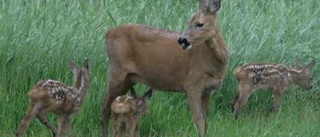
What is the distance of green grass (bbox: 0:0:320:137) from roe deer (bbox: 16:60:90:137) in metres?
0.57

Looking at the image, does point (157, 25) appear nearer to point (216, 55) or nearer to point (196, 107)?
point (216, 55)

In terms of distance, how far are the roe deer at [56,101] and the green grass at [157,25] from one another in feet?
1.87

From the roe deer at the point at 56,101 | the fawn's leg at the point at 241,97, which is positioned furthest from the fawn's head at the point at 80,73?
the fawn's leg at the point at 241,97

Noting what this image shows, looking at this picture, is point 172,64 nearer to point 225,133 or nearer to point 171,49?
point 171,49

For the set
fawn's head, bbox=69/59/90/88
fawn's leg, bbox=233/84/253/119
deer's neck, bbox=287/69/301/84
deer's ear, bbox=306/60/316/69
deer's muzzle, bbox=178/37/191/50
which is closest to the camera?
deer's muzzle, bbox=178/37/191/50

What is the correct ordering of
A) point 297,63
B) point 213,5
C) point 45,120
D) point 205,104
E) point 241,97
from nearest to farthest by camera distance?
1. point 45,120
2. point 213,5
3. point 205,104
4. point 241,97
5. point 297,63

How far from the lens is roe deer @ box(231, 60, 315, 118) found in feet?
40.0

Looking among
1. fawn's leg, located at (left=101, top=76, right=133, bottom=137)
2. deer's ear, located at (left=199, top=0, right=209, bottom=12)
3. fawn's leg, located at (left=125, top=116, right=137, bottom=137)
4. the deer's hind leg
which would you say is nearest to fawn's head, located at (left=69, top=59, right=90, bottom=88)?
fawn's leg, located at (left=101, top=76, right=133, bottom=137)

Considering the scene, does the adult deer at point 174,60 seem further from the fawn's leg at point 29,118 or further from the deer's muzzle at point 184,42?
the fawn's leg at point 29,118

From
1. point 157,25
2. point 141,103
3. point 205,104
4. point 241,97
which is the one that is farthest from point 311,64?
point 141,103

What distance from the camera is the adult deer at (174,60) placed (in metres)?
10.7

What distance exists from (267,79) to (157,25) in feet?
5.84

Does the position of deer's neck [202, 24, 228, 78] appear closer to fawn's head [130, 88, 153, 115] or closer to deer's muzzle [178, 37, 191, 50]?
deer's muzzle [178, 37, 191, 50]

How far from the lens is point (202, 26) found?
34.8ft
